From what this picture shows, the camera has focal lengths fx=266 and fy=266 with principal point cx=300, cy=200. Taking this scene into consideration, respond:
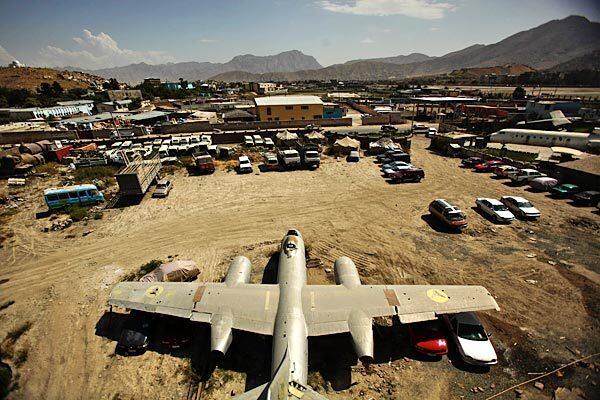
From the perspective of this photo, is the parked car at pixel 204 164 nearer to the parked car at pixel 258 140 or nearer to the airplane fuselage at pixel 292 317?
the parked car at pixel 258 140

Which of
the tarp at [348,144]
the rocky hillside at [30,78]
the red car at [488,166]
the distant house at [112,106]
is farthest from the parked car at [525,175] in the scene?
the rocky hillside at [30,78]

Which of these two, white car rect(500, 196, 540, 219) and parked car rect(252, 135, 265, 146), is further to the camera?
parked car rect(252, 135, 265, 146)

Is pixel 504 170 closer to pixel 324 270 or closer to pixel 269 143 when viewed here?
pixel 324 270

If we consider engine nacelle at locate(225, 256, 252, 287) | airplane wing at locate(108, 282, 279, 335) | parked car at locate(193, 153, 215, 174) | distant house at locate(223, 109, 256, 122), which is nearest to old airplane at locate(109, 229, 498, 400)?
airplane wing at locate(108, 282, 279, 335)

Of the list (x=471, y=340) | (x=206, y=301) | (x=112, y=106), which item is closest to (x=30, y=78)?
(x=112, y=106)

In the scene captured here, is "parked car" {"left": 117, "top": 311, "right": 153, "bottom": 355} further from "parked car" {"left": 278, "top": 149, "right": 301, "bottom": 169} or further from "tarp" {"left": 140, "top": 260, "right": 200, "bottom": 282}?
"parked car" {"left": 278, "top": 149, "right": 301, "bottom": 169}

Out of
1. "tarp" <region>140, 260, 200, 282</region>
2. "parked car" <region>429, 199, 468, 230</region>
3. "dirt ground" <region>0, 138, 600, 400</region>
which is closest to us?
"dirt ground" <region>0, 138, 600, 400</region>

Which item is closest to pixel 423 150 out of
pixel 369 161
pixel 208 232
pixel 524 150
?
pixel 369 161
